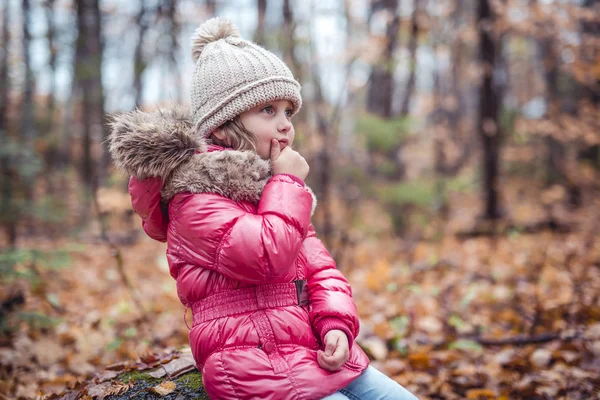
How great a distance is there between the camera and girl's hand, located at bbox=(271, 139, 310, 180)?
2.05m

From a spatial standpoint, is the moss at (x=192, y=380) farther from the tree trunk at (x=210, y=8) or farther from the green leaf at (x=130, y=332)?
the tree trunk at (x=210, y=8)

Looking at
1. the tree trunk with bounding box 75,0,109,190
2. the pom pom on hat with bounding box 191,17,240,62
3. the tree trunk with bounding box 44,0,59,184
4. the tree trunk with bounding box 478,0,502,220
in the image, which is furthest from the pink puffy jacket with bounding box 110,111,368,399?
the tree trunk with bounding box 478,0,502,220

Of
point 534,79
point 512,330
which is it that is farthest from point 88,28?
point 534,79

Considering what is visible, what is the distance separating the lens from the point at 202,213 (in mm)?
1868

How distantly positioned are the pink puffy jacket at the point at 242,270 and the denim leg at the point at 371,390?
10 cm

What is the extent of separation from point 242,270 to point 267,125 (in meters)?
0.71

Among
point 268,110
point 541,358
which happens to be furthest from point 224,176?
point 541,358

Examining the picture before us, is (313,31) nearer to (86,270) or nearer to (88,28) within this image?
(88,28)

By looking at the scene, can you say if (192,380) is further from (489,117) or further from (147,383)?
(489,117)

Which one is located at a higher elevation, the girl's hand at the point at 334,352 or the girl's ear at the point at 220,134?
the girl's ear at the point at 220,134

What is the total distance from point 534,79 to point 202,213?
22.1 metres

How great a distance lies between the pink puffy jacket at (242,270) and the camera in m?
1.80

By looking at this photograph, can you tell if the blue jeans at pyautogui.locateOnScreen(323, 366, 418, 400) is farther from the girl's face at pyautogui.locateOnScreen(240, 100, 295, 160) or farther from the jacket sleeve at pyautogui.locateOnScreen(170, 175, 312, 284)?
the girl's face at pyautogui.locateOnScreen(240, 100, 295, 160)

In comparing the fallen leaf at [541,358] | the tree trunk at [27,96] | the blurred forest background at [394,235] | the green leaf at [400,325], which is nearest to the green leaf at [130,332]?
the blurred forest background at [394,235]
